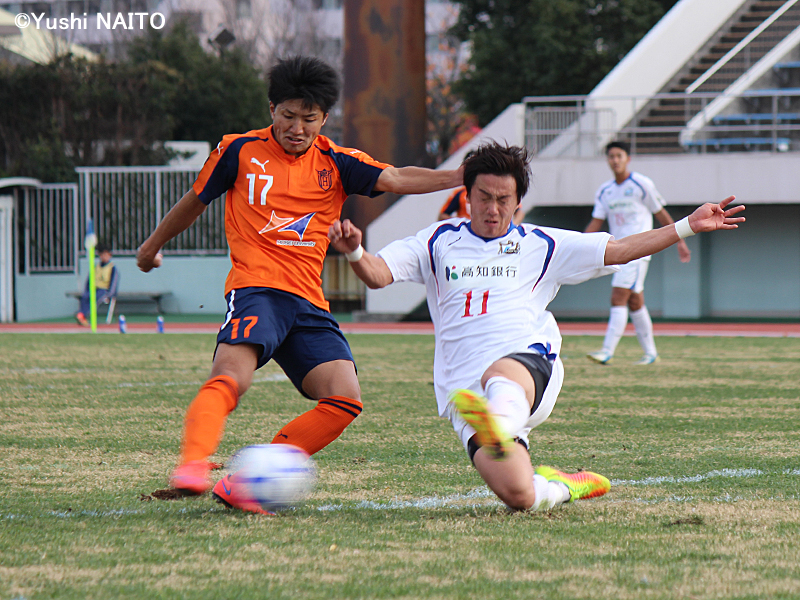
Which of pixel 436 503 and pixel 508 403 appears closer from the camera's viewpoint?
pixel 508 403

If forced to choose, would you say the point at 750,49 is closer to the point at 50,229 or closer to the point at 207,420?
the point at 50,229

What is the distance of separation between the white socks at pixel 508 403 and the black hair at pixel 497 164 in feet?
2.87

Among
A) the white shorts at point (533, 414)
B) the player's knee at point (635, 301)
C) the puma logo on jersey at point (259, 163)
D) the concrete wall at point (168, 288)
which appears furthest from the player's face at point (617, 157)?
the concrete wall at point (168, 288)

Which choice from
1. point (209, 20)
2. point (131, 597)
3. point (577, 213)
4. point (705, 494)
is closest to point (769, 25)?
point (577, 213)

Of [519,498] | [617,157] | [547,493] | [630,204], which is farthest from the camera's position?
[630,204]

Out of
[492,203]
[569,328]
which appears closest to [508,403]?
[492,203]

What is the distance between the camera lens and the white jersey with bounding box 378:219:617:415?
4.22m

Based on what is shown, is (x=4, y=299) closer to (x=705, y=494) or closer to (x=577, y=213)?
(x=577, y=213)

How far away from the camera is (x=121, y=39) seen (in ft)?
124

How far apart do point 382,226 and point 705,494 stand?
1665 centimetres

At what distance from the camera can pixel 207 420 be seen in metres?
3.76

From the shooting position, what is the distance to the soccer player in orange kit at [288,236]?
4.09 metres

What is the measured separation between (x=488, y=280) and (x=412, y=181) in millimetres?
610

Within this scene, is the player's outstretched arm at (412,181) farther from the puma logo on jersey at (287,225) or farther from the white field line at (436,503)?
the white field line at (436,503)
